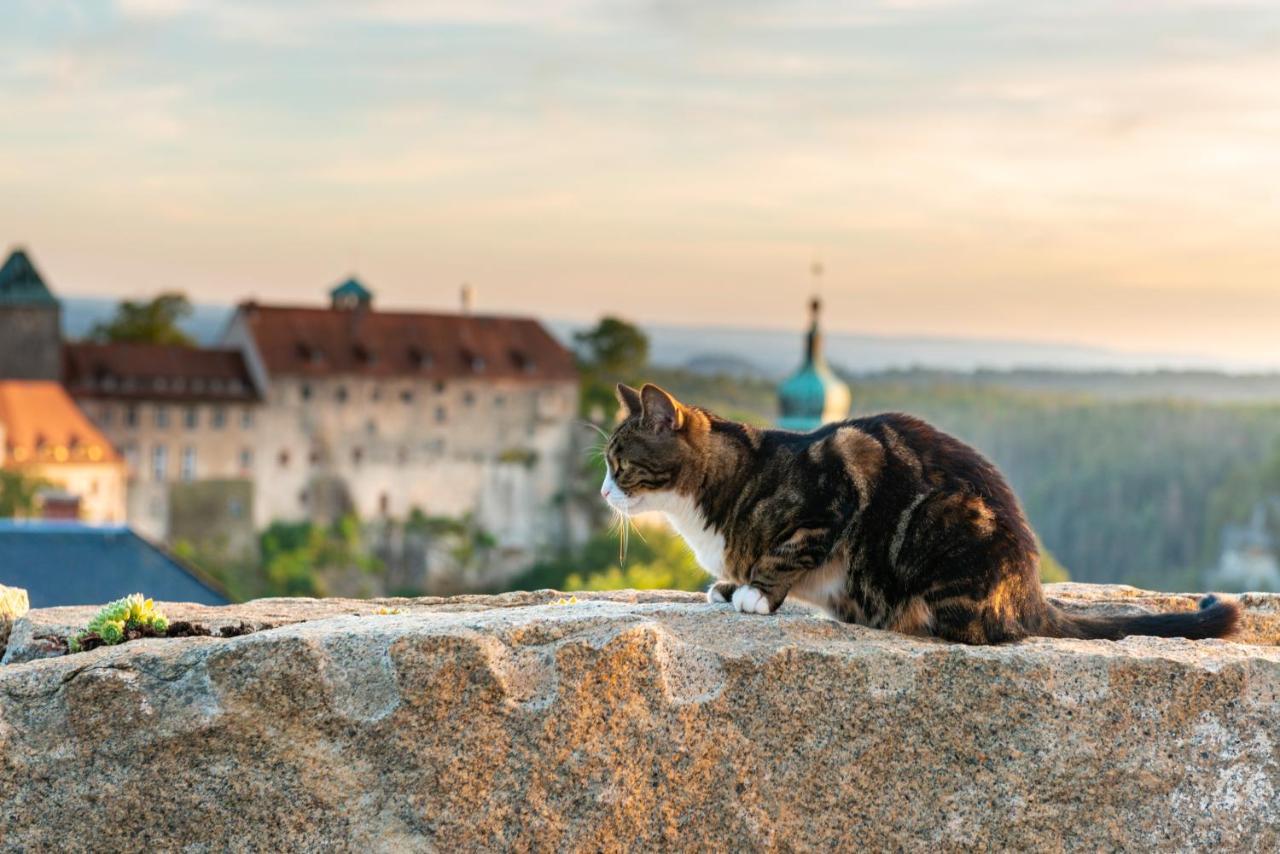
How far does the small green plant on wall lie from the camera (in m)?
5.95

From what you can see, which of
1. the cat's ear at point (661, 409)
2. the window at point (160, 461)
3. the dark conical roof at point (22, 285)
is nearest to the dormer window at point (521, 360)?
the window at point (160, 461)

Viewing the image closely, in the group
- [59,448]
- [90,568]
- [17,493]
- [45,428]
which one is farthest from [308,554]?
[90,568]

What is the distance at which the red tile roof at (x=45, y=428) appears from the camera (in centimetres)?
5984

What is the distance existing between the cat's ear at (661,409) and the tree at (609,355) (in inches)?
2774

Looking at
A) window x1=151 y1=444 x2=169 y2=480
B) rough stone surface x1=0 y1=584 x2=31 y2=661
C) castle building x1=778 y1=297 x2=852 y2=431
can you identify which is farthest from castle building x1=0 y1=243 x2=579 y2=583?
rough stone surface x1=0 y1=584 x2=31 y2=661

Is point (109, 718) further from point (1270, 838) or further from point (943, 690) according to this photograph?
point (1270, 838)

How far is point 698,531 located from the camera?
637cm

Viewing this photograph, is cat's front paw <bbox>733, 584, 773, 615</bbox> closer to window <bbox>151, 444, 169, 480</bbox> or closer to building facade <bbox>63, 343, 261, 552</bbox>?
building facade <bbox>63, 343, 261, 552</bbox>

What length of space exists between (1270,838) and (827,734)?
1.63 meters

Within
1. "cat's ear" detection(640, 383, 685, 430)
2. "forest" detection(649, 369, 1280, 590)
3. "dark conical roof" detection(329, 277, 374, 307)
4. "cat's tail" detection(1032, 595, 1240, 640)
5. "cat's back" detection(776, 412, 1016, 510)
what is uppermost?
"cat's ear" detection(640, 383, 685, 430)

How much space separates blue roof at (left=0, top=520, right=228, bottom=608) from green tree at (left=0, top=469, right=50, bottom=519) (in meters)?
41.7

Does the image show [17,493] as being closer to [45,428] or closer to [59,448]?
[59,448]

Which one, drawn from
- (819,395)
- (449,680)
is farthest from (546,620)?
(819,395)

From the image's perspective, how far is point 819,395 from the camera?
5606 centimetres
